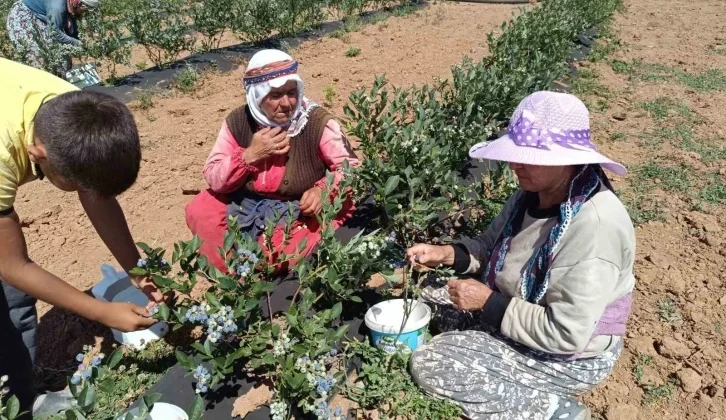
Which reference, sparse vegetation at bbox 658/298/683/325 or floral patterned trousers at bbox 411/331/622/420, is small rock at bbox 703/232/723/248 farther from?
floral patterned trousers at bbox 411/331/622/420

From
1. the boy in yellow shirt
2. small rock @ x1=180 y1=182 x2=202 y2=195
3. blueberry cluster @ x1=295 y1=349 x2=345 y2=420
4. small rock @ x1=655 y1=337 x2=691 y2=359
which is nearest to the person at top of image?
small rock @ x1=180 y1=182 x2=202 y2=195

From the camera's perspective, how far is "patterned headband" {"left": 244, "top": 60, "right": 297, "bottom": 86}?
8.42ft

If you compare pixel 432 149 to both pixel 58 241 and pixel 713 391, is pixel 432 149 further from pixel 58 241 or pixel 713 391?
pixel 58 241

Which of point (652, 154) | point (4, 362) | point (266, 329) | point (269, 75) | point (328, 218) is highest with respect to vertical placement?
point (269, 75)

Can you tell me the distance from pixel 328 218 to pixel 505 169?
99cm

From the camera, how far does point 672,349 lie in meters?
2.47

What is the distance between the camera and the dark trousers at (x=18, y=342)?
2035 mm

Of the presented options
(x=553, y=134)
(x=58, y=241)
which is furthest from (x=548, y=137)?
(x=58, y=241)

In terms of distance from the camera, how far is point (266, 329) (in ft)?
6.20

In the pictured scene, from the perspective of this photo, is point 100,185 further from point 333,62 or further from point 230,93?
point 333,62


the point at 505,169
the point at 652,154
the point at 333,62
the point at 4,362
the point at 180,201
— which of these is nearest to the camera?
the point at 4,362

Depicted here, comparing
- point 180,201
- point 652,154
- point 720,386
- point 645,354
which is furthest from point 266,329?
point 652,154

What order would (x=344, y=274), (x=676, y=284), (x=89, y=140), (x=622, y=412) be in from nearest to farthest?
(x=89, y=140)
(x=344, y=274)
(x=622, y=412)
(x=676, y=284)

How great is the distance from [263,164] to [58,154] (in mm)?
1301
